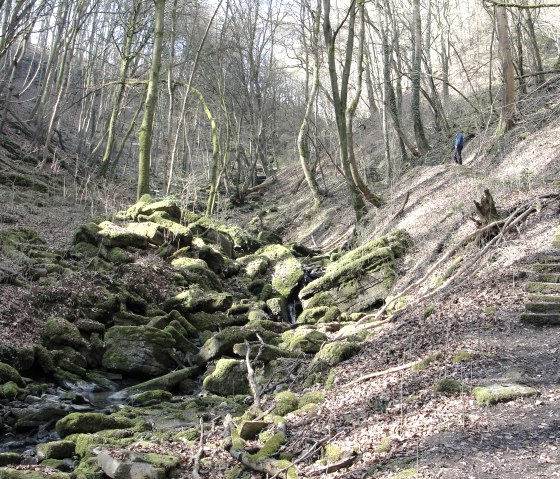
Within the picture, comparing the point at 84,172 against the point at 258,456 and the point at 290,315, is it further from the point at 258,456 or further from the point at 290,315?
the point at 258,456

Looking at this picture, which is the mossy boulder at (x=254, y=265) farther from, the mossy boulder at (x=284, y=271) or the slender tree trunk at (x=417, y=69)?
the slender tree trunk at (x=417, y=69)

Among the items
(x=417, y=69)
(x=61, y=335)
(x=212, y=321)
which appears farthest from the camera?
(x=417, y=69)

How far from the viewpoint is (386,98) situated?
21984 millimetres

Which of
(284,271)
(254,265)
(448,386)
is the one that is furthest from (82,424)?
(254,265)

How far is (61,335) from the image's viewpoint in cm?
1036

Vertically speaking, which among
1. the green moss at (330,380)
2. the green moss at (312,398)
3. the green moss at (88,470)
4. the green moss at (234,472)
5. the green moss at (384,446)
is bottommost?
the green moss at (234,472)

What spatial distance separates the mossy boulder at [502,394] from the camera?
546 cm

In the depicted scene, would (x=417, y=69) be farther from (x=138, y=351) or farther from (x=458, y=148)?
(x=138, y=351)

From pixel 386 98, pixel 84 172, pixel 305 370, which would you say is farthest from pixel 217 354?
pixel 84 172

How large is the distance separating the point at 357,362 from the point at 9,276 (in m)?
7.54

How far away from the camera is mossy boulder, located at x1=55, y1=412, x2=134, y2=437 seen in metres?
7.71

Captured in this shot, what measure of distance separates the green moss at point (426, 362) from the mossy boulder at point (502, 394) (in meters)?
1.30

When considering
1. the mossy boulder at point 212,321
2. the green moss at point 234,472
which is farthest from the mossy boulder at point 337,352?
the mossy boulder at point 212,321

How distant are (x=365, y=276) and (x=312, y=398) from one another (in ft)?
21.4
